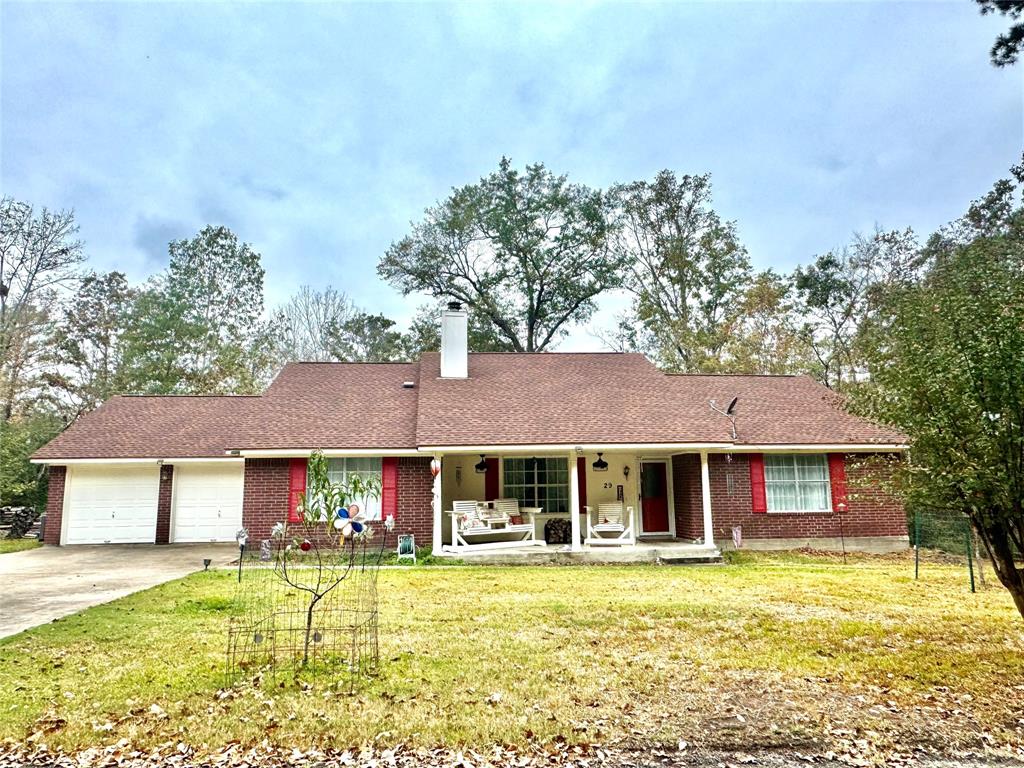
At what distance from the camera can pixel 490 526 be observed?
44.1ft

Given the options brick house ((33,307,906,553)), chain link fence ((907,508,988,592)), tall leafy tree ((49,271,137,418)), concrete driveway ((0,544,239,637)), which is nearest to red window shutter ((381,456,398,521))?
brick house ((33,307,906,553))

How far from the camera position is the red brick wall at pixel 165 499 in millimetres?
16047

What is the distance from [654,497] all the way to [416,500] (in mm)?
6121

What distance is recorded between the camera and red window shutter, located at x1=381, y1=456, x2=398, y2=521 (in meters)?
13.7

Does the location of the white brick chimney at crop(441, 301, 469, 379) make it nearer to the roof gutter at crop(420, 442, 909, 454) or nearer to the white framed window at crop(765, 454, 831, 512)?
the roof gutter at crop(420, 442, 909, 454)

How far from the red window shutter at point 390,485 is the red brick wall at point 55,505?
28.9 feet

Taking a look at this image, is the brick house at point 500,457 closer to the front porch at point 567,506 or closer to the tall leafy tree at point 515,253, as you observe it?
the front porch at point 567,506

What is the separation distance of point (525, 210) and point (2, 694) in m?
26.2

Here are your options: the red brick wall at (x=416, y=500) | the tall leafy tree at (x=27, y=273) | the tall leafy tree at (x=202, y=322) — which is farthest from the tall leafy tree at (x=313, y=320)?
the red brick wall at (x=416, y=500)

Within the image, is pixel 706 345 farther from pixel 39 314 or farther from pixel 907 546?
pixel 39 314

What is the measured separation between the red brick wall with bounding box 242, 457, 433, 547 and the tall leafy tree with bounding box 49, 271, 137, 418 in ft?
58.4

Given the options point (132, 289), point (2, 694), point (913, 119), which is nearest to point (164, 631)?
point (2, 694)

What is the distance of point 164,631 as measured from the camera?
21.6ft

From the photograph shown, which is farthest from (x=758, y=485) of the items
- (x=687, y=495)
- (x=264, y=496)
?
(x=264, y=496)
